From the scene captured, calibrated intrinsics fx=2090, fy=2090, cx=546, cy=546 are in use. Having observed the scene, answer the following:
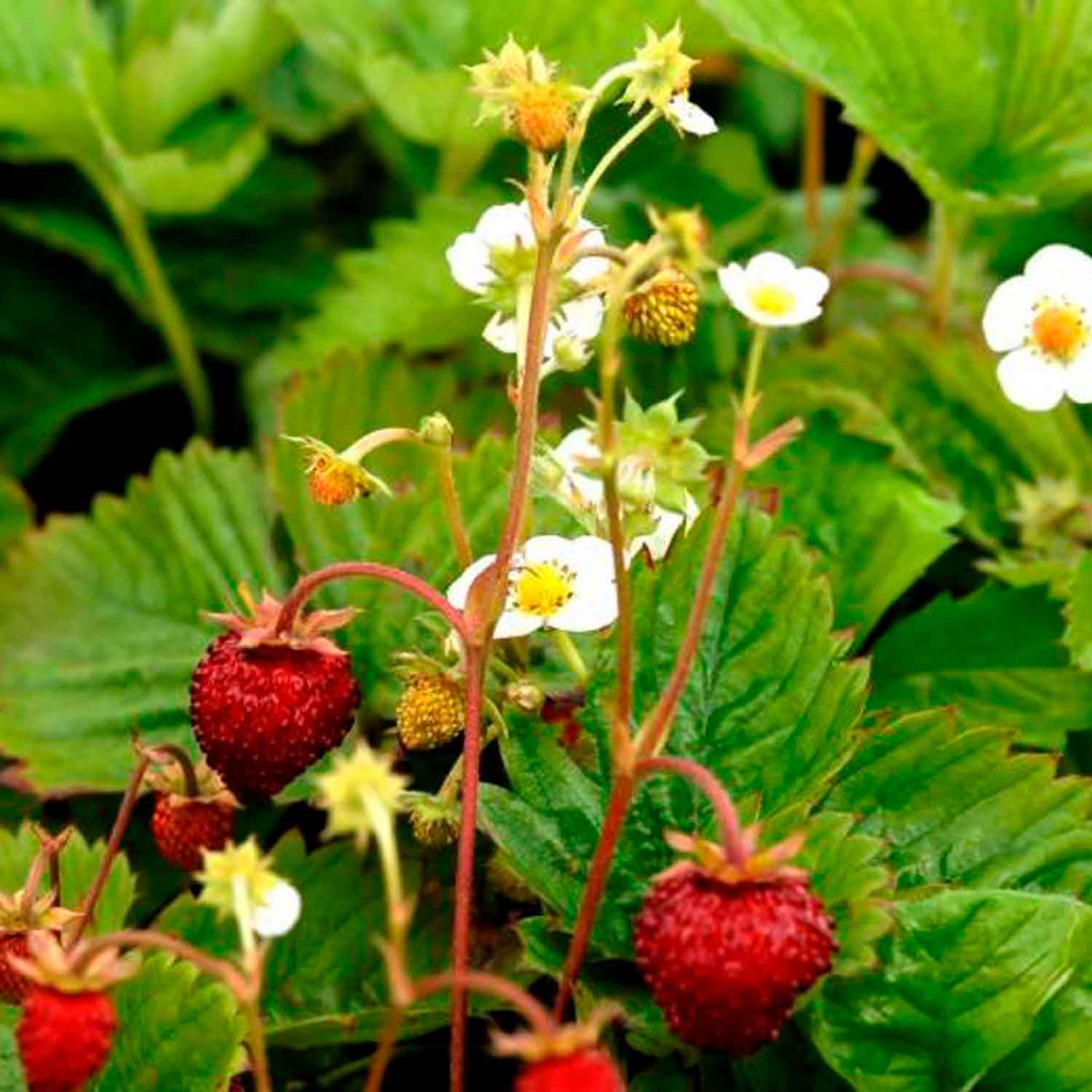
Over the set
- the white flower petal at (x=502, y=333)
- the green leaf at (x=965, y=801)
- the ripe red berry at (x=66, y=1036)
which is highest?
the white flower petal at (x=502, y=333)

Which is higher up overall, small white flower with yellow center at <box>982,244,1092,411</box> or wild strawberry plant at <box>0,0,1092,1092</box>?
small white flower with yellow center at <box>982,244,1092,411</box>

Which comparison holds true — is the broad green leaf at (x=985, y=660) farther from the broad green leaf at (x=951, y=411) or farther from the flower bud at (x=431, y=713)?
the flower bud at (x=431, y=713)

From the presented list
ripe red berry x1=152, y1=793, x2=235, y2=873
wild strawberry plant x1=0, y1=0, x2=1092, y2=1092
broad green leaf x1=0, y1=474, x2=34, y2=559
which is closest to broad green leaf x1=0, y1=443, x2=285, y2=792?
wild strawberry plant x1=0, y1=0, x2=1092, y2=1092

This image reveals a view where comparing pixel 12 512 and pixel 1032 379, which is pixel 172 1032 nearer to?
pixel 1032 379

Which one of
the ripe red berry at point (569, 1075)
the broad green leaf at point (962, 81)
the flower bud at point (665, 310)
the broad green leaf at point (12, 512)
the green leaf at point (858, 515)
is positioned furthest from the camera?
the broad green leaf at point (12, 512)

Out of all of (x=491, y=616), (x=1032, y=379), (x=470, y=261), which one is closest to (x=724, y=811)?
(x=491, y=616)

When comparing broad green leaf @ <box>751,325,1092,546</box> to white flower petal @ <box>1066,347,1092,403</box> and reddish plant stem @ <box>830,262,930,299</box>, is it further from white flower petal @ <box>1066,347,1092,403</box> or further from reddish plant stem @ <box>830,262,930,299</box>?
white flower petal @ <box>1066,347,1092,403</box>

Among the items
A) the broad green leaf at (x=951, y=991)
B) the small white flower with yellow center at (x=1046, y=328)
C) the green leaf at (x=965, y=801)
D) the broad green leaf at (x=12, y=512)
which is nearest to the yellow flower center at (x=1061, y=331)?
the small white flower with yellow center at (x=1046, y=328)
